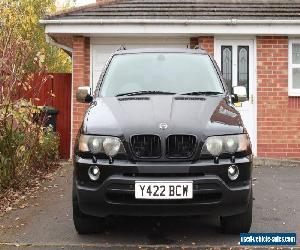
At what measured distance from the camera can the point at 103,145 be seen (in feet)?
14.4

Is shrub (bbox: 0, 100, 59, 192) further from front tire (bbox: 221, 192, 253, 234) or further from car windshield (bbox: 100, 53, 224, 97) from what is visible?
front tire (bbox: 221, 192, 253, 234)

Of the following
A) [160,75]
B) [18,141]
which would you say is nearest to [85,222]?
[160,75]

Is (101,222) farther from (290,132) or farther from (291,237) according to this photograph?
(290,132)

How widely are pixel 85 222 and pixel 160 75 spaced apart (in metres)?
1.91

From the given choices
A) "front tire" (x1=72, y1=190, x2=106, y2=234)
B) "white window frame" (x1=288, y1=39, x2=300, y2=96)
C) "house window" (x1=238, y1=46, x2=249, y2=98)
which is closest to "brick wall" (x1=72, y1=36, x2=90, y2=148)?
"house window" (x1=238, y1=46, x2=249, y2=98)

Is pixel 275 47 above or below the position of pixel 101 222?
above

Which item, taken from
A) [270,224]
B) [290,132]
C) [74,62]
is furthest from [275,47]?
[270,224]

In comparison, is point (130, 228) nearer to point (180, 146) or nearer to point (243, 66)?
point (180, 146)

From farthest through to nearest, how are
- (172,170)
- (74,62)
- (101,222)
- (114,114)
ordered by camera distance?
(74,62), (101,222), (114,114), (172,170)

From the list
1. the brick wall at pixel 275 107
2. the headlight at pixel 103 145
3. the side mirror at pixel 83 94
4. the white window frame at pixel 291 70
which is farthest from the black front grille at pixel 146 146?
the white window frame at pixel 291 70

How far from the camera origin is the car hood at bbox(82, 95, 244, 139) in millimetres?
4395

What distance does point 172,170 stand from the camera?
14.0 ft

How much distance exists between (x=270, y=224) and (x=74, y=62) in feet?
21.7

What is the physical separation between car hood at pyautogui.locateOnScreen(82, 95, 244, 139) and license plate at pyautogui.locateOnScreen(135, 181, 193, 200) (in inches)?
17.6
